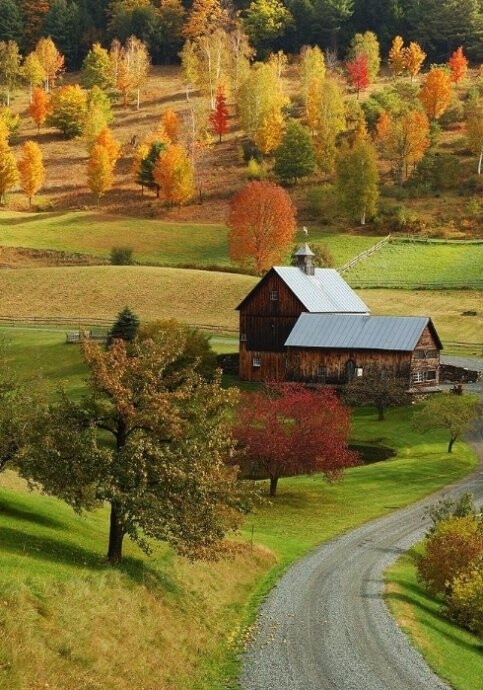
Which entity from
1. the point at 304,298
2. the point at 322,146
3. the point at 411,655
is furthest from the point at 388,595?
the point at 322,146

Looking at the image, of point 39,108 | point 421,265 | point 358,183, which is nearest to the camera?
point 421,265

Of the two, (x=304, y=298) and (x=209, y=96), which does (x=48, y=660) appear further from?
(x=209, y=96)

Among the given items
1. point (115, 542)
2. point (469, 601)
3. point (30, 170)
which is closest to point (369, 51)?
point (30, 170)

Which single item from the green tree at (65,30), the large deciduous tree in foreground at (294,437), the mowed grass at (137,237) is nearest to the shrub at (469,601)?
the large deciduous tree in foreground at (294,437)

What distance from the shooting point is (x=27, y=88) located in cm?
17362

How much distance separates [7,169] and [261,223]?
40206 mm

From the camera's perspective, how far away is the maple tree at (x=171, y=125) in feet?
465

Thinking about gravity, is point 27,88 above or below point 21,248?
above

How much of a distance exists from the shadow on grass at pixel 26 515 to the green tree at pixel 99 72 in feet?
480

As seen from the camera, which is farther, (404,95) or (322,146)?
(404,95)

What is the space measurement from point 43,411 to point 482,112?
125 meters

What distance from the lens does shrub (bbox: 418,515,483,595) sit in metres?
31.7

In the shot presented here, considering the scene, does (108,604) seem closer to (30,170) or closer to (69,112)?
(30,170)

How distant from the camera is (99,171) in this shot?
400 ft
